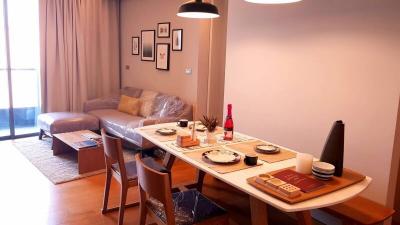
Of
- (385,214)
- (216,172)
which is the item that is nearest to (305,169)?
(216,172)

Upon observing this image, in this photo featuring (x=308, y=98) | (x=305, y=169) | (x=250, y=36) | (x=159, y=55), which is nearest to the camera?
(x=305, y=169)

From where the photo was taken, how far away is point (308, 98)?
2.87m

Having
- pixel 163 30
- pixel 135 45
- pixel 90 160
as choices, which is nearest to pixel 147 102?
pixel 163 30

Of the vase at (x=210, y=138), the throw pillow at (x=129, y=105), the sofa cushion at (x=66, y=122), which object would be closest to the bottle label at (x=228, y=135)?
the vase at (x=210, y=138)

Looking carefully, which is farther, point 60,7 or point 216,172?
point 60,7

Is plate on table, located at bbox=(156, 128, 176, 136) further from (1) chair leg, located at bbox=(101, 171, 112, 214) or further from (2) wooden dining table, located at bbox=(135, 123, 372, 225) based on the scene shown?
(1) chair leg, located at bbox=(101, 171, 112, 214)

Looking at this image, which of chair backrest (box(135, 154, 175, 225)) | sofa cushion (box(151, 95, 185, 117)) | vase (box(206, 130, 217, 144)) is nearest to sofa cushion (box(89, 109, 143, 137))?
sofa cushion (box(151, 95, 185, 117))

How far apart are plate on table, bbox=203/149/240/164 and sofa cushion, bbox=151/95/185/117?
2373 millimetres

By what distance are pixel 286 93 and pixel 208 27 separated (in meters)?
1.98

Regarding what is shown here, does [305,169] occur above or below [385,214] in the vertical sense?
above

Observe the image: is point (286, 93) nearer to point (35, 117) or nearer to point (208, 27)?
point (208, 27)

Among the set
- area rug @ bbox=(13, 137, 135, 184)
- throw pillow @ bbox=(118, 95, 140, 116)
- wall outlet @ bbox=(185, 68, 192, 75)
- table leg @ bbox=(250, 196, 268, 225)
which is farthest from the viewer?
throw pillow @ bbox=(118, 95, 140, 116)

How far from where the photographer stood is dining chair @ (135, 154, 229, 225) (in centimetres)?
177

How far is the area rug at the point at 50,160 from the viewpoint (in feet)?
12.1
